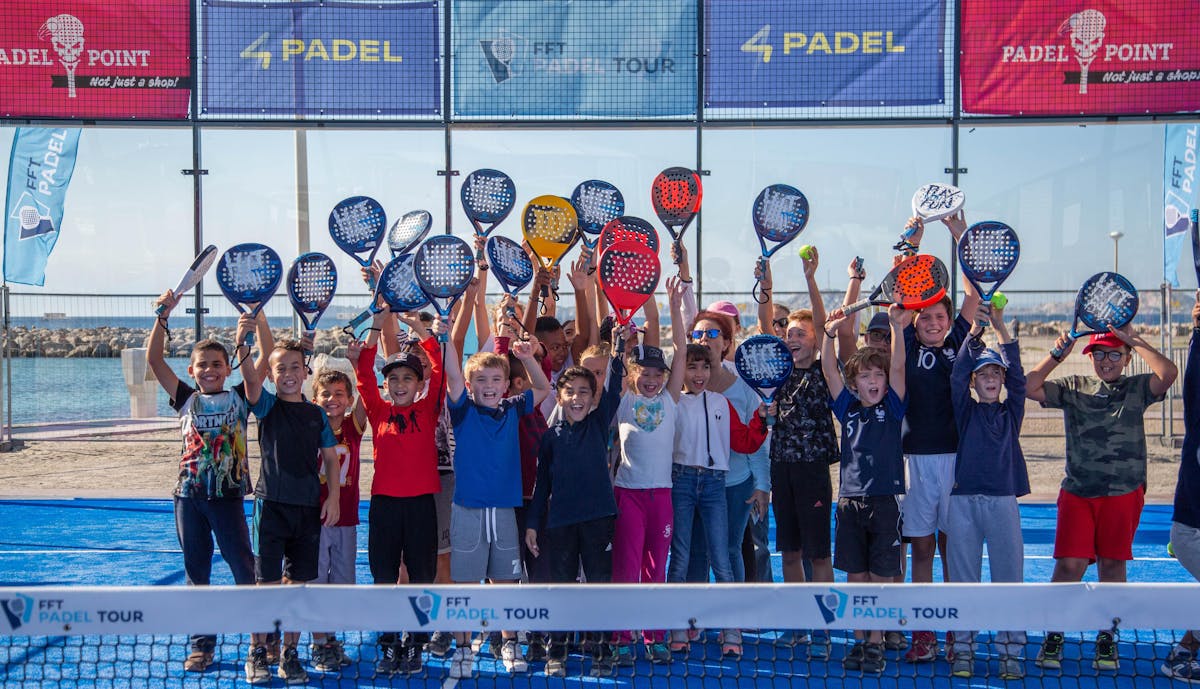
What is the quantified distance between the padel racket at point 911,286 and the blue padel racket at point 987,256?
0.86 feet

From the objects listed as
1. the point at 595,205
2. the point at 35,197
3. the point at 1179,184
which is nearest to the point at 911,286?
the point at 595,205

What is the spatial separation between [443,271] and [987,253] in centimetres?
281

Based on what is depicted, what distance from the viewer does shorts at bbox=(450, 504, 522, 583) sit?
16.8 ft

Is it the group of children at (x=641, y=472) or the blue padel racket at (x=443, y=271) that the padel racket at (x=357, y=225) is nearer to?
the group of children at (x=641, y=472)

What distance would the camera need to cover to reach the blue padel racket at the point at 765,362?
5.27 m

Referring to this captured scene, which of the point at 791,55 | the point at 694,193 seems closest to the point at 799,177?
the point at 791,55

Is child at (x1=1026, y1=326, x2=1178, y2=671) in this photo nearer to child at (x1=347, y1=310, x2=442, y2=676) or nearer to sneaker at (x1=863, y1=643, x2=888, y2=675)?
sneaker at (x1=863, y1=643, x2=888, y2=675)

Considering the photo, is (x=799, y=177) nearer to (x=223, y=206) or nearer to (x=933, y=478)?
(x=933, y=478)

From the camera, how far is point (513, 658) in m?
4.93

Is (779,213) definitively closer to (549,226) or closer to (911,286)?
(911,286)

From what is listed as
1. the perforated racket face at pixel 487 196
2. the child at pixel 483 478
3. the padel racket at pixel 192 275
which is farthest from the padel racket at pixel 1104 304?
the padel racket at pixel 192 275

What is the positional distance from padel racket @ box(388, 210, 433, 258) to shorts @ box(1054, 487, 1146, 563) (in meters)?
3.93

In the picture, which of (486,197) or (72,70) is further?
(72,70)

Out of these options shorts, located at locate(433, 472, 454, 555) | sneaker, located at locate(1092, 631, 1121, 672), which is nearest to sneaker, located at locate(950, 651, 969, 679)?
sneaker, located at locate(1092, 631, 1121, 672)
